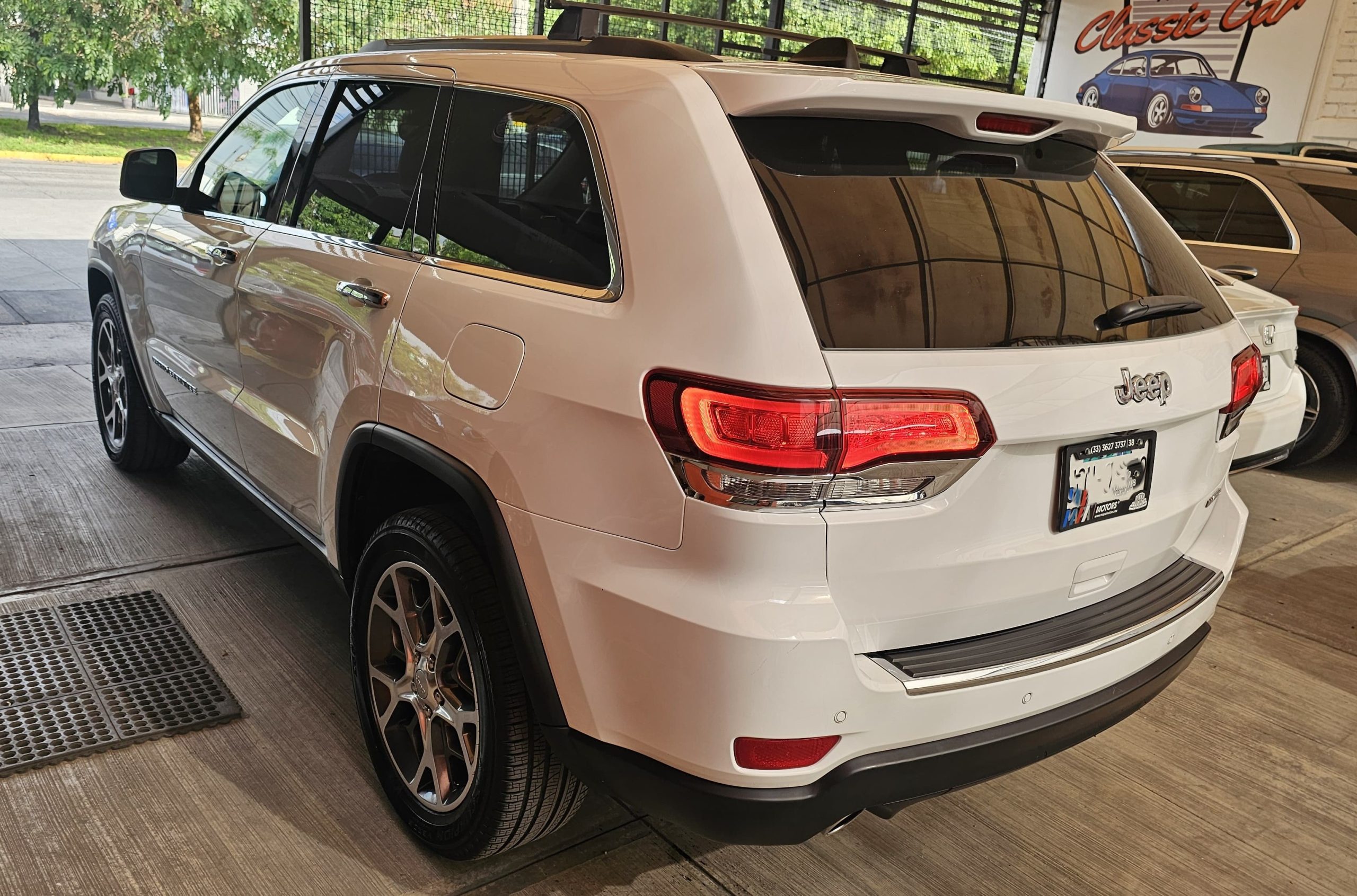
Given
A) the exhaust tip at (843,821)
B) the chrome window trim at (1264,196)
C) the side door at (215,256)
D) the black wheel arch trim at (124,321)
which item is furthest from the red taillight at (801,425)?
the chrome window trim at (1264,196)

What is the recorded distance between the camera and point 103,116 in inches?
1231

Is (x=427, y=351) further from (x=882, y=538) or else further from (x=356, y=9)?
(x=356, y=9)

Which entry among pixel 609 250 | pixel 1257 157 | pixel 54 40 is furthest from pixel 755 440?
pixel 54 40

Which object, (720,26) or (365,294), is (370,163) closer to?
(365,294)

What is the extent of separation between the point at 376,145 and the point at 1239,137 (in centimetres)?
1322

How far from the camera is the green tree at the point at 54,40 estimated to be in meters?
21.5

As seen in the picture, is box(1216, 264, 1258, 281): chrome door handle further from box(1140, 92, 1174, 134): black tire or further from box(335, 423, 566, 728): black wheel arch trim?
box(1140, 92, 1174, 134): black tire

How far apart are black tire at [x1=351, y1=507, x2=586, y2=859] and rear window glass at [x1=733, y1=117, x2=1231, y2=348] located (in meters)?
0.91

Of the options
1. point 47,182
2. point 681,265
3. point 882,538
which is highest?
point 681,265

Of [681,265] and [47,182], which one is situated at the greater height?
[681,265]

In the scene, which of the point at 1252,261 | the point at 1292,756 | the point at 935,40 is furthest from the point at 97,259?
the point at 935,40

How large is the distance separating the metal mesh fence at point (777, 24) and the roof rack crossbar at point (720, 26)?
3827 millimetres

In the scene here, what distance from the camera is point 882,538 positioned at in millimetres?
1789

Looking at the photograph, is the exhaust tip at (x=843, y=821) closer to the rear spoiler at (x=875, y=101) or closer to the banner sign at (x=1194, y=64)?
A: the rear spoiler at (x=875, y=101)
